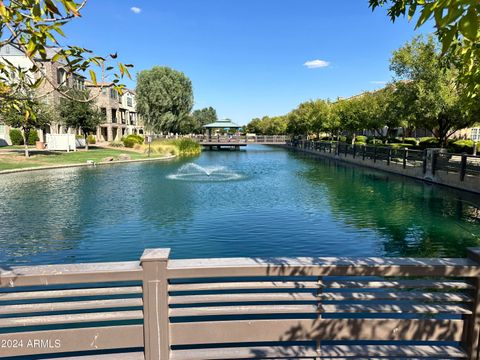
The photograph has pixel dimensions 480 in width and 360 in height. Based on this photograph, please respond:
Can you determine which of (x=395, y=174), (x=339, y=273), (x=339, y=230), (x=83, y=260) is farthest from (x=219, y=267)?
(x=395, y=174)

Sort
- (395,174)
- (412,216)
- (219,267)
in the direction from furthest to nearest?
(395,174)
(412,216)
(219,267)

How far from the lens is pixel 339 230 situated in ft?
37.4

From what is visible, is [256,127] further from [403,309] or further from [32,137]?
[403,309]

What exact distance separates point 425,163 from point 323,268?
75.5 feet

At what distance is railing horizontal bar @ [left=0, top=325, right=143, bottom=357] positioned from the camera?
3.11 meters

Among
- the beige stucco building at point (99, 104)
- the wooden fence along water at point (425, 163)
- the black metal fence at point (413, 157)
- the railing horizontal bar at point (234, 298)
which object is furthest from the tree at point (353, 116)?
the railing horizontal bar at point (234, 298)

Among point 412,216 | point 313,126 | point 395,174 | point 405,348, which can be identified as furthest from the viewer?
point 313,126

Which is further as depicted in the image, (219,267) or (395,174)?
(395,174)

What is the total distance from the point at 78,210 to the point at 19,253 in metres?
5.07

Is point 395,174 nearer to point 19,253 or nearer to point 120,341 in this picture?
point 19,253

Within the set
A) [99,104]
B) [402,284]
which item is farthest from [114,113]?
[402,284]

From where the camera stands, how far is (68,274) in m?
3.03

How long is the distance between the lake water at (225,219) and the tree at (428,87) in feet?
20.2

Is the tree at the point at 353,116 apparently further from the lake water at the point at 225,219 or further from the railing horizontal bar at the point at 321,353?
the railing horizontal bar at the point at 321,353
